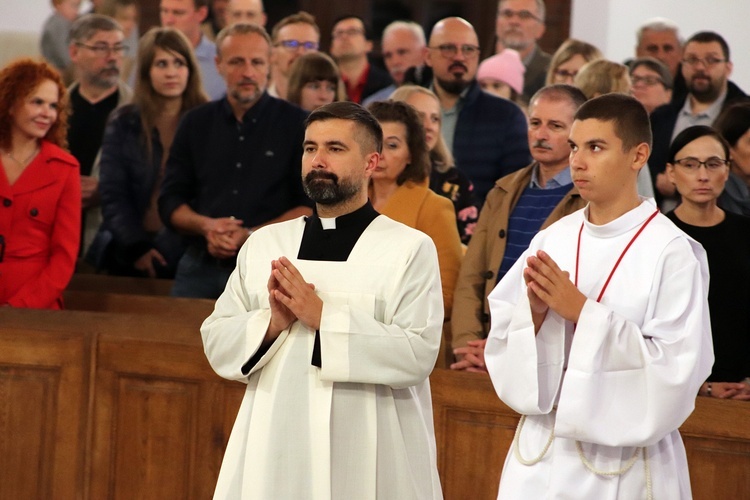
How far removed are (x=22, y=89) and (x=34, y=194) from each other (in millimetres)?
A: 536

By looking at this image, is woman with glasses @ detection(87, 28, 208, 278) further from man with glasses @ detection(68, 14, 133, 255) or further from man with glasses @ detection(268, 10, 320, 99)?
man with glasses @ detection(268, 10, 320, 99)

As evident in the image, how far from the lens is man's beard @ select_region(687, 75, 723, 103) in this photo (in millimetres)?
6207

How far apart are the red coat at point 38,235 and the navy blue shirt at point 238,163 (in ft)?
1.96

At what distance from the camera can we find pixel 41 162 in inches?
223

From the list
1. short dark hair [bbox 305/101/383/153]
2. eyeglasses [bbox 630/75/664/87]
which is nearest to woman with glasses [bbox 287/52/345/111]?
eyeglasses [bbox 630/75/664/87]

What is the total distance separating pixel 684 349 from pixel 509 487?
2.17 feet

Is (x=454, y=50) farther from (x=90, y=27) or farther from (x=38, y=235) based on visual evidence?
(x=38, y=235)

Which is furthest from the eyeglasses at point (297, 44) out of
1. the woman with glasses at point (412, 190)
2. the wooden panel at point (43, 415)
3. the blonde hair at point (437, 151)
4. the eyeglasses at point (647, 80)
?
the wooden panel at point (43, 415)

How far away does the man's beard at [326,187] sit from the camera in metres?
3.57

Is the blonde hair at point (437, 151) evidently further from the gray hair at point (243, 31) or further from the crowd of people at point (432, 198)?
the gray hair at point (243, 31)

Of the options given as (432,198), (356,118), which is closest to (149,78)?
(432,198)

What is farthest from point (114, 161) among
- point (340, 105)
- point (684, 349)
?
point (684, 349)

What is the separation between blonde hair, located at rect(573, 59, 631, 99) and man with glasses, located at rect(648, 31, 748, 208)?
1.27 feet

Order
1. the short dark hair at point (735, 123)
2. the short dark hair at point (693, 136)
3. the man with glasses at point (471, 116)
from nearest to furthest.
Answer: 1. the short dark hair at point (693, 136)
2. the short dark hair at point (735, 123)
3. the man with glasses at point (471, 116)
